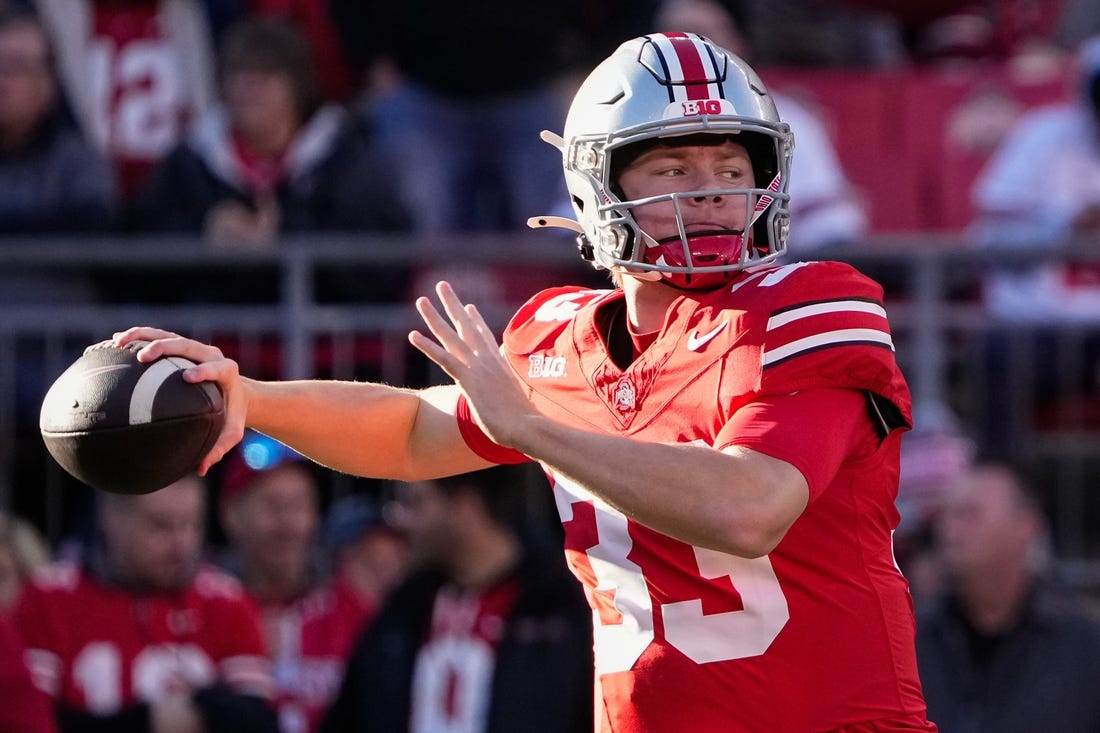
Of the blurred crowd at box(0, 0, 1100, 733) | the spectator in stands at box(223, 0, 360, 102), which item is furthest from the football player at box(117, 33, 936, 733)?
the spectator in stands at box(223, 0, 360, 102)

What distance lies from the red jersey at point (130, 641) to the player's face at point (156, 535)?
0.06 meters

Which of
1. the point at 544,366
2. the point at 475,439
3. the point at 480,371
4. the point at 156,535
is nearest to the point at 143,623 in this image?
the point at 156,535

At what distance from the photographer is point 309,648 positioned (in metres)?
6.99

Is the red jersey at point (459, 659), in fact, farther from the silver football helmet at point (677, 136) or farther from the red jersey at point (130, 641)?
the silver football helmet at point (677, 136)

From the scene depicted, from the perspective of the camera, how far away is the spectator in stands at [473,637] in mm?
6328

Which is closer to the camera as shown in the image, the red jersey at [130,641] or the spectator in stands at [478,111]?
the red jersey at [130,641]

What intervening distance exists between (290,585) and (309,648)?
237mm

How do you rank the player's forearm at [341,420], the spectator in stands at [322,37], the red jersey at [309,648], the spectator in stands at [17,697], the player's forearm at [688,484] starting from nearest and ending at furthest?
1. the player's forearm at [688,484]
2. the player's forearm at [341,420]
3. the spectator in stands at [17,697]
4. the red jersey at [309,648]
5. the spectator in stands at [322,37]

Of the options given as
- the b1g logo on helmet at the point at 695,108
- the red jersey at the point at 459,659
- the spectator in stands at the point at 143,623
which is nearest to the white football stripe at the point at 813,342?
the b1g logo on helmet at the point at 695,108

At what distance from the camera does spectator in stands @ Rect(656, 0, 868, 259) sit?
7.60m

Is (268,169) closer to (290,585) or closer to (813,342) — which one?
(290,585)

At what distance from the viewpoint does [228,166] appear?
300 inches

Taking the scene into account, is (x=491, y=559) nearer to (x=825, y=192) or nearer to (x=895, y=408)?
(x=825, y=192)

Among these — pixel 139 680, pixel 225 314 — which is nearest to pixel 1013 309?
pixel 225 314
